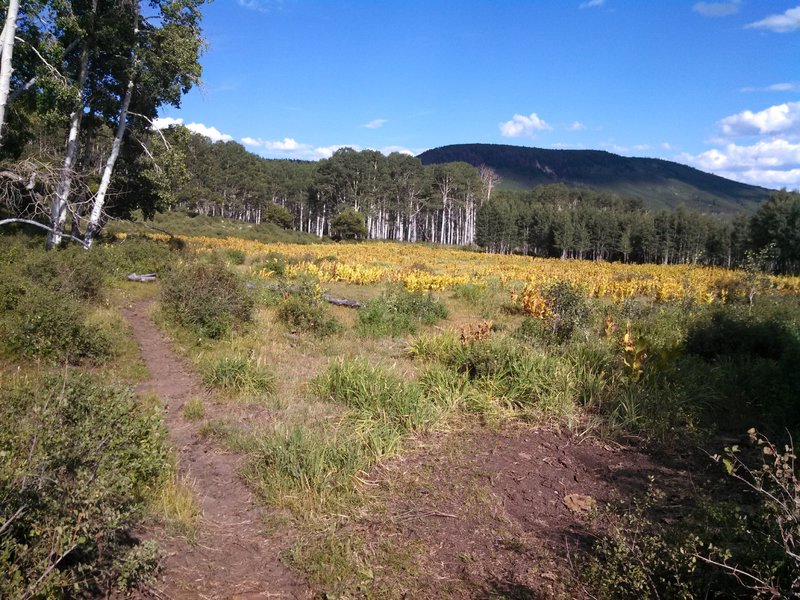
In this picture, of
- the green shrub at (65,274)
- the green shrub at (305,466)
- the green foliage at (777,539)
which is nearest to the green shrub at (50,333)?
the green shrub at (65,274)

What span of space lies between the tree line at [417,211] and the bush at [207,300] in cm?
4717

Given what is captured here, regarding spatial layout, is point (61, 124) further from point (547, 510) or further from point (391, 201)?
point (391, 201)

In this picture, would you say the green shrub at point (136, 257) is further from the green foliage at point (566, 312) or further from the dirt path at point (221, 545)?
the green foliage at point (566, 312)

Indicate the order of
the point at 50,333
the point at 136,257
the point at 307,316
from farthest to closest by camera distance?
1. the point at 136,257
2. the point at 307,316
3. the point at 50,333

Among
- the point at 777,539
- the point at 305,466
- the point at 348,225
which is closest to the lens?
the point at 777,539

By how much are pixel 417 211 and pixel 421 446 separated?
71.9m

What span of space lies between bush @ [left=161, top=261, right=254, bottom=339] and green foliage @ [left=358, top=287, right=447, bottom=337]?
2663 millimetres

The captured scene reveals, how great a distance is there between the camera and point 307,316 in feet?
35.6

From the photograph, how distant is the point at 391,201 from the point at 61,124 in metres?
64.2

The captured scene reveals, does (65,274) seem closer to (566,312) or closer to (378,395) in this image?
(378,395)

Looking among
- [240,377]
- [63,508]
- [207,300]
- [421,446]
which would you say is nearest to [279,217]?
[207,300]

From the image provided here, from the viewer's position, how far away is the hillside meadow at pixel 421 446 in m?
3.00

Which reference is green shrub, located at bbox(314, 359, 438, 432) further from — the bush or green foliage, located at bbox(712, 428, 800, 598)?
the bush

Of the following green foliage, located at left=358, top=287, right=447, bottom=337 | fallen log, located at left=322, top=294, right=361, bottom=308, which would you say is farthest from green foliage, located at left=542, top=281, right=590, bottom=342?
fallen log, located at left=322, top=294, right=361, bottom=308
